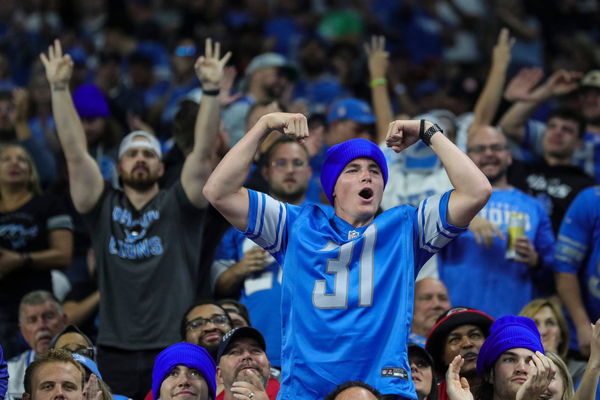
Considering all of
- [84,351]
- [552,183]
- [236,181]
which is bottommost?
[84,351]

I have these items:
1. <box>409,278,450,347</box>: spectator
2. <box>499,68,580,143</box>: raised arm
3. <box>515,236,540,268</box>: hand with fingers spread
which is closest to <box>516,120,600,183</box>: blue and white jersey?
<box>499,68,580,143</box>: raised arm

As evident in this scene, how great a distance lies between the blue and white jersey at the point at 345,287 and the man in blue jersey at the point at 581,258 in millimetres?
2805

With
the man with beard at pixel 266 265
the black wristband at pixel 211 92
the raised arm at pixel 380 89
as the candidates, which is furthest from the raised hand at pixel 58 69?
the raised arm at pixel 380 89

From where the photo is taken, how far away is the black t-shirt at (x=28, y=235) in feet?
29.0

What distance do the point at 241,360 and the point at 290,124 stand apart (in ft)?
5.70

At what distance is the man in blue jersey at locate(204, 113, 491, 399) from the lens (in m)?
5.35

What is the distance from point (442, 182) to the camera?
8.86 metres

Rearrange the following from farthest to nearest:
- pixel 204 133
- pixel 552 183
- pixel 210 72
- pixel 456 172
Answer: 1. pixel 552 183
2. pixel 210 72
3. pixel 204 133
4. pixel 456 172

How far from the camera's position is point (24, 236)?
8938 millimetres

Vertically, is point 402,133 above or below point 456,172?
above

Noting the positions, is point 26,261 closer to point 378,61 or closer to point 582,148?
point 378,61

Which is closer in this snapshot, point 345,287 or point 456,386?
point 345,287

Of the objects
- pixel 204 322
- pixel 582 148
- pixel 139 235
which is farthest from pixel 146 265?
pixel 582 148

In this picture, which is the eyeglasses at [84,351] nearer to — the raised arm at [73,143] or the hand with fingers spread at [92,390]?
the hand with fingers spread at [92,390]
